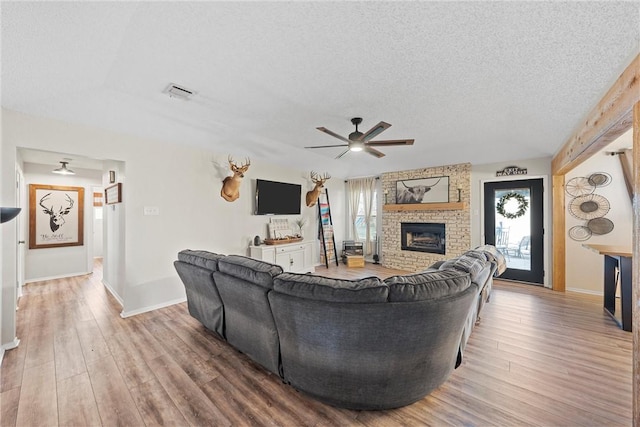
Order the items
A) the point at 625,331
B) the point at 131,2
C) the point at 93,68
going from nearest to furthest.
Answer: the point at 131,2
the point at 93,68
the point at 625,331

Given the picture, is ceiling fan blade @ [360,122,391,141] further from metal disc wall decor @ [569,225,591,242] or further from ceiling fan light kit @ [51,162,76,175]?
ceiling fan light kit @ [51,162,76,175]

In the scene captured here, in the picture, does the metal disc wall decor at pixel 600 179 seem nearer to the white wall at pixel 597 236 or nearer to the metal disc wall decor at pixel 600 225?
the white wall at pixel 597 236

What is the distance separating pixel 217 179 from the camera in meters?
4.49

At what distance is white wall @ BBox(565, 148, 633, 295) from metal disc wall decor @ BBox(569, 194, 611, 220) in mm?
52

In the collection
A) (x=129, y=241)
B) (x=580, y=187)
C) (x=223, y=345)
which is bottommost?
(x=223, y=345)

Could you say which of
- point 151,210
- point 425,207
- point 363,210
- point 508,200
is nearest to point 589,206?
point 508,200

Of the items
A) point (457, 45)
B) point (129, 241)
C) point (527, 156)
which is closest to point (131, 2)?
point (457, 45)

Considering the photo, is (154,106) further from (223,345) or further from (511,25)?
(511,25)

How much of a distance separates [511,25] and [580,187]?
164 inches

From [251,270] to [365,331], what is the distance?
1.03 metres

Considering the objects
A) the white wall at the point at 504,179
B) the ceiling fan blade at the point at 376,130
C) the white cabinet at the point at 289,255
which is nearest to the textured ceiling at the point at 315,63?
the ceiling fan blade at the point at 376,130

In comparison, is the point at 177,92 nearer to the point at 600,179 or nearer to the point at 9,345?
the point at 9,345

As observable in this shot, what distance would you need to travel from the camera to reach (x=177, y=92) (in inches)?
106

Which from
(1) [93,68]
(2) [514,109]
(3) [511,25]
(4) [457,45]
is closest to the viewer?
(3) [511,25]
